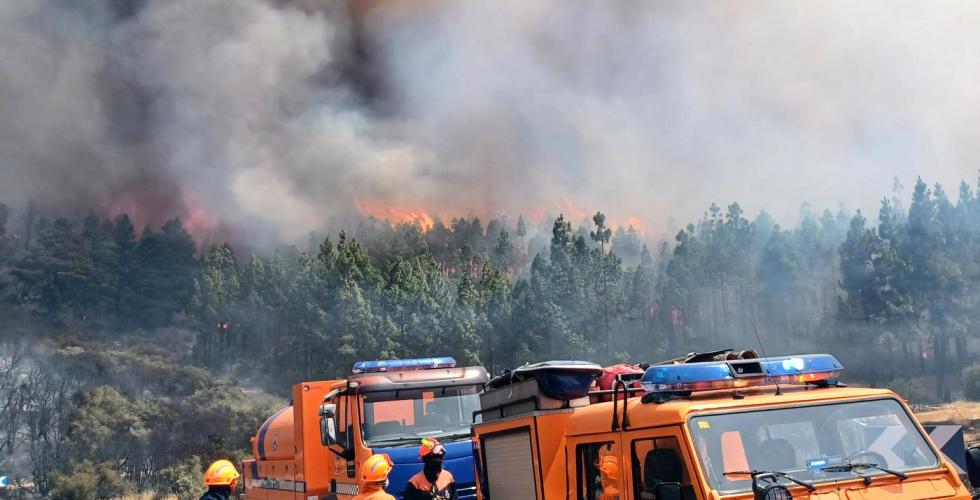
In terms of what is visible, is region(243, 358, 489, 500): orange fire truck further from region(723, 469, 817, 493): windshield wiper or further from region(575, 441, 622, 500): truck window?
region(723, 469, 817, 493): windshield wiper

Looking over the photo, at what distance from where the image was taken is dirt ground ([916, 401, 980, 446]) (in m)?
32.3

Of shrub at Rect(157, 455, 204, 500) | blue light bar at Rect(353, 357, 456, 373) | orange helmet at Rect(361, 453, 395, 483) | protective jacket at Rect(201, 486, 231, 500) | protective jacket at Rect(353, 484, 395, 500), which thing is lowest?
shrub at Rect(157, 455, 204, 500)

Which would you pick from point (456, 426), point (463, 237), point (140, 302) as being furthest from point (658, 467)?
point (463, 237)

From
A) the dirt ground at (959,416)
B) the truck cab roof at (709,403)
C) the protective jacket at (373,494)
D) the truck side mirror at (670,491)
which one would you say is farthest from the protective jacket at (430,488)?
the dirt ground at (959,416)

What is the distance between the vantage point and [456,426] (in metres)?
11.9

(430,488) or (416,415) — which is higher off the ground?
(416,415)

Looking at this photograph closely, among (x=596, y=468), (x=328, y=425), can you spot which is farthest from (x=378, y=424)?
(x=596, y=468)

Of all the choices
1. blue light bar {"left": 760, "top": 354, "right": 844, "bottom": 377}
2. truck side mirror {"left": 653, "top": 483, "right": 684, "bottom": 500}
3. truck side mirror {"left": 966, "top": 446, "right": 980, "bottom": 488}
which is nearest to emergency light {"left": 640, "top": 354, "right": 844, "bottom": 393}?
blue light bar {"left": 760, "top": 354, "right": 844, "bottom": 377}

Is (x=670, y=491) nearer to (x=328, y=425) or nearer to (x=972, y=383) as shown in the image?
(x=328, y=425)

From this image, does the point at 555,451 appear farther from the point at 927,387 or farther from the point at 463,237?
the point at 463,237

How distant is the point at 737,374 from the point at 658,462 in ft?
Result: 2.83

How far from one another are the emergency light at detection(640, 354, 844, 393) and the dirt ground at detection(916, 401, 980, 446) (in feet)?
94.4

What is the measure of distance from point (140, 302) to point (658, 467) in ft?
295

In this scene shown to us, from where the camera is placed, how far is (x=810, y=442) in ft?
17.6
